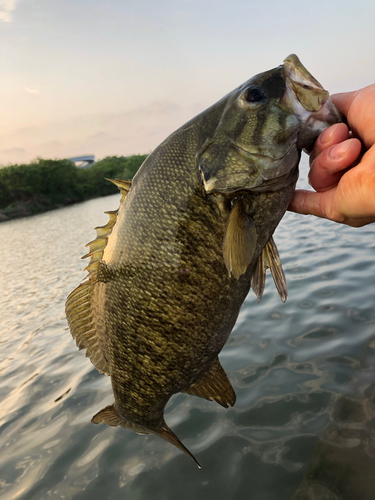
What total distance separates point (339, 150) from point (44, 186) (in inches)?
2970

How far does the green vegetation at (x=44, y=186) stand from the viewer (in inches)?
2414

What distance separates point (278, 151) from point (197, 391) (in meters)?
1.76

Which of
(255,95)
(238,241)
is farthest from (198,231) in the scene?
(255,95)

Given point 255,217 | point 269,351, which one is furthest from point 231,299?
point 269,351

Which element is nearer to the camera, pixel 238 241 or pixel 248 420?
pixel 238 241

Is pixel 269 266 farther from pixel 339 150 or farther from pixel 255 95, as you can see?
pixel 255 95

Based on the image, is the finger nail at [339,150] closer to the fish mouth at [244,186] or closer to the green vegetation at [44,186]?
the fish mouth at [244,186]

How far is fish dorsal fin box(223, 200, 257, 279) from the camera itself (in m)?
1.99

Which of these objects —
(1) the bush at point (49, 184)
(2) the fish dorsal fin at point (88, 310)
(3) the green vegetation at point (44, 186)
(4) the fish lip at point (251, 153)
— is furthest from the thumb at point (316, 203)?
(1) the bush at point (49, 184)

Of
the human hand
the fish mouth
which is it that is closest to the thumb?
the human hand

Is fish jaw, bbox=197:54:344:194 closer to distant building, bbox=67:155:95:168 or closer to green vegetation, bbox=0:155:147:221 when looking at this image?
green vegetation, bbox=0:155:147:221

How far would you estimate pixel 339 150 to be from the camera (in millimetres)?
2029

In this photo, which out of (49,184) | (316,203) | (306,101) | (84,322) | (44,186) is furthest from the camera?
(49,184)

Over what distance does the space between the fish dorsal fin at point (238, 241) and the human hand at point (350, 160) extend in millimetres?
581
